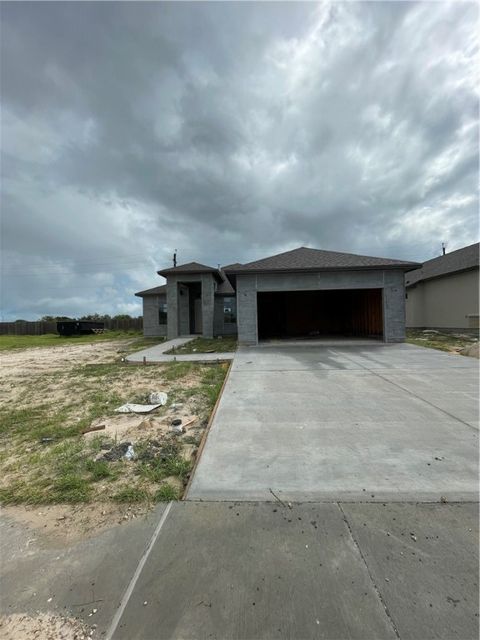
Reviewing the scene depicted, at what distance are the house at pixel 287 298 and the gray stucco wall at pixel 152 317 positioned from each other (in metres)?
0.07

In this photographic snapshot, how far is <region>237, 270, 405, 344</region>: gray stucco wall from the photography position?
13.3 meters

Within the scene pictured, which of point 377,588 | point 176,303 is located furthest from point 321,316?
point 377,588

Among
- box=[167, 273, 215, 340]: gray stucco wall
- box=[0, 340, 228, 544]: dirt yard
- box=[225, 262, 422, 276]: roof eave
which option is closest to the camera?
box=[0, 340, 228, 544]: dirt yard

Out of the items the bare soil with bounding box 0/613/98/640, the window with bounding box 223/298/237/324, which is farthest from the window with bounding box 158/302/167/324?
the bare soil with bounding box 0/613/98/640

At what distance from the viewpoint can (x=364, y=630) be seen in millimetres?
1540

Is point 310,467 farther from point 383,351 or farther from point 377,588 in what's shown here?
point 383,351

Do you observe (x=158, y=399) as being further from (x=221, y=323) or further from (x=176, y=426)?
(x=221, y=323)

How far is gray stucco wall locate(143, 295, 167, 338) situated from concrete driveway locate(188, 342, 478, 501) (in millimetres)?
15337

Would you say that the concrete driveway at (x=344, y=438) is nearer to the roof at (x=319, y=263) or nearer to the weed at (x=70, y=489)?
the weed at (x=70, y=489)

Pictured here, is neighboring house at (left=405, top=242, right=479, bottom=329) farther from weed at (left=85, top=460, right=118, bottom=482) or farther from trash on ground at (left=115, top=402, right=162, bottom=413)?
weed at (left=85, top=460, right=118, bottom=482)

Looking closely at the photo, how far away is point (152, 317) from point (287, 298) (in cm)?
974

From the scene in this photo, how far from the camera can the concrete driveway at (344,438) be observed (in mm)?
2787

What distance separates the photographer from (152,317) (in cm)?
2164

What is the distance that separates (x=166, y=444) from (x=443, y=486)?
2.98 meters
